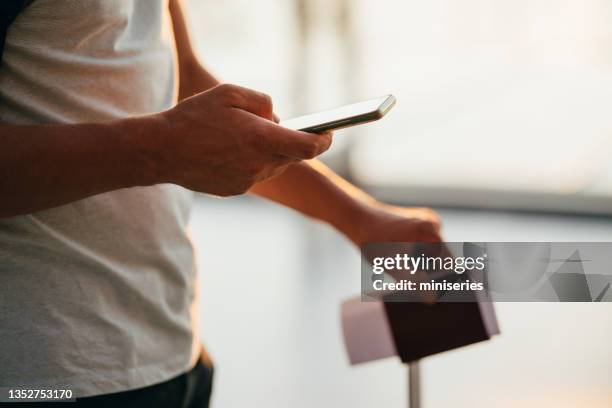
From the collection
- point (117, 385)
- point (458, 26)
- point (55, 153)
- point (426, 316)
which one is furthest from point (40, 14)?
point (458, 26)

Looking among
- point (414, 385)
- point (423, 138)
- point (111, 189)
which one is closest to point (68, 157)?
point (111, 189)

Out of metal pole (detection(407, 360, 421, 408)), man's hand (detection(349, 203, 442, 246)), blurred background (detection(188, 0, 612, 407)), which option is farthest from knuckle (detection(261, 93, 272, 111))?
blurred background (detection(188, 0, 612, 407))

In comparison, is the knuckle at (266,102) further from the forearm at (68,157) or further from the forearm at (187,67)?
the forearm at (187,67)

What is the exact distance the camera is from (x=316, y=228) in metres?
4.42

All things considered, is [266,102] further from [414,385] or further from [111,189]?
[414,385]

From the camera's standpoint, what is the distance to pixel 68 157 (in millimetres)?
655

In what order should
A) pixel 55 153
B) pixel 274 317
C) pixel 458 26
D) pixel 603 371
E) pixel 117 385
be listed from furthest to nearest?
pixel 458 26
pixel 274 317
pixel 603 371
pixel 117 385
pixel 55 153

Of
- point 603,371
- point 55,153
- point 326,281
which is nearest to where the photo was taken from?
point 55,153

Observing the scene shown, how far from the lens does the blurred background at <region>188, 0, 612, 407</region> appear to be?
10.5 ft

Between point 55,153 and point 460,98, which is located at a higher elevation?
point 460,98

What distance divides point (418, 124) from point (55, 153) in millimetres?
4459

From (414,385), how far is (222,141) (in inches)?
16.7

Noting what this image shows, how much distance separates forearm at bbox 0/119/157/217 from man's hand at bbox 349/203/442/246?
330mm

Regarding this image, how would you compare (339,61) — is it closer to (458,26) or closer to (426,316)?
(458,26)
